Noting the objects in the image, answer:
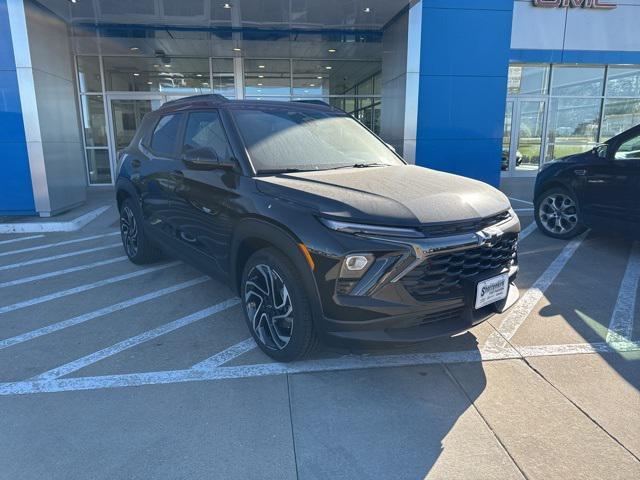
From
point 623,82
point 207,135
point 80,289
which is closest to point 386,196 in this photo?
point 207,135

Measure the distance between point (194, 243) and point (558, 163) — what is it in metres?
5.50

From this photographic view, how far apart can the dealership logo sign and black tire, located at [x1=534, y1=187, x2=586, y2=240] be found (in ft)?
27.2

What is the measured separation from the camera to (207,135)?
4.08 meters

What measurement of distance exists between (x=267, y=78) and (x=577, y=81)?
9.44m

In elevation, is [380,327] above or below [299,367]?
above

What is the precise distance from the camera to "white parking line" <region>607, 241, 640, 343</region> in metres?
3.89

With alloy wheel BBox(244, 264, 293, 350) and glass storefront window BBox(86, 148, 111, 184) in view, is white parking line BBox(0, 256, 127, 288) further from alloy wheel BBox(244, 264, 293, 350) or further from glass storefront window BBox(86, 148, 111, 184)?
glass storefront window BBox(86, 148, 111, 184)

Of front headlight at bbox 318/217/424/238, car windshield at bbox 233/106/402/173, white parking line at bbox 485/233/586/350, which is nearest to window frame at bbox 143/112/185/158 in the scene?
car windshield at bbox 233/106/402/173

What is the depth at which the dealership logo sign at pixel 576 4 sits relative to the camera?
41.4ft

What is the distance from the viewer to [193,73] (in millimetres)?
13453

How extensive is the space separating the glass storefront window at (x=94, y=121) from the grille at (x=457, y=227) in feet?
41.6

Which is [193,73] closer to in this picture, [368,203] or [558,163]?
[558,163]

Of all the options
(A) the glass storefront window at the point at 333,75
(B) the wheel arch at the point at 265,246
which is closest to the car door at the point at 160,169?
(B) the wheel arch at the point at 265,246

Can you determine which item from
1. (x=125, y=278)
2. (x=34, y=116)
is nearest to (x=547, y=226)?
(x=125, y=278)
